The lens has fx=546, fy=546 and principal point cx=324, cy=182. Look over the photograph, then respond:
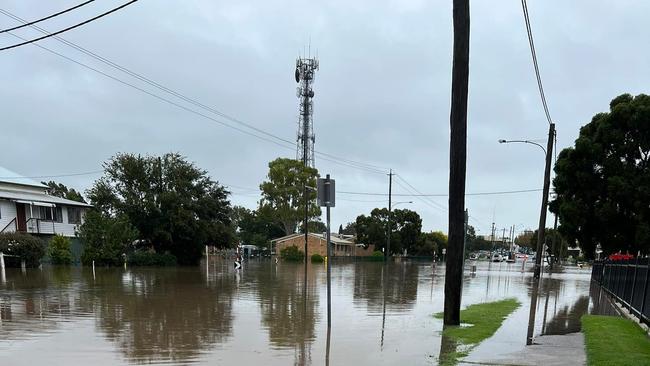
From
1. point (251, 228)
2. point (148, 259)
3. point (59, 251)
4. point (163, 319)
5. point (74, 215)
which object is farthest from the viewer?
point (251, 228)

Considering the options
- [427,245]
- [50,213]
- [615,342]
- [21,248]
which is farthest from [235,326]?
[427,245]

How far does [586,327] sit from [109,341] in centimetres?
939

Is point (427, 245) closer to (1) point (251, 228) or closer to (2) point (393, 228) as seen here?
(2) point (393, 228)

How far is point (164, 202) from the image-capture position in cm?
4378

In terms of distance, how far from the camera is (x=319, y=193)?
35.5 ft

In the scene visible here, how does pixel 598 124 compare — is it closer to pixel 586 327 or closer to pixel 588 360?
pixel 586 327

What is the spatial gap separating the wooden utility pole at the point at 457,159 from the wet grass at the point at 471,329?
70 cm

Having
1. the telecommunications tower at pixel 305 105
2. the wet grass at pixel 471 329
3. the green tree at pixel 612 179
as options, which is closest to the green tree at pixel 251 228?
the telecommunications tower at pixel 305 105

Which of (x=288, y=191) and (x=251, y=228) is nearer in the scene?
(x=288, y=191)

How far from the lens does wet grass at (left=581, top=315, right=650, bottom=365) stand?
7.54 meters

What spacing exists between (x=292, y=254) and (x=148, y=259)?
34747 millimetres

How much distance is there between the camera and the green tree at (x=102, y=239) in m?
38.3

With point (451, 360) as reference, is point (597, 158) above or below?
above

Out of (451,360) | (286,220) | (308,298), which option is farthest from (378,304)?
(286,220)
